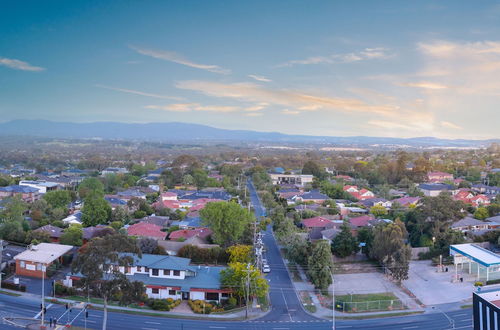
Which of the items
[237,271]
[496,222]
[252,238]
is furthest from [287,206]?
[237,271]

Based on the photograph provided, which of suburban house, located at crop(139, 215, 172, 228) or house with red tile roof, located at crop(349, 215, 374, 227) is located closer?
house with red tile roof, located at crop(349, 215, 374, 227)

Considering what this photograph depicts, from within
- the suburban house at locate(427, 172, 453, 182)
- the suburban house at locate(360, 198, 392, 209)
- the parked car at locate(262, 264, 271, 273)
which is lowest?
the parked car at locate(262, 264, 271, 273)

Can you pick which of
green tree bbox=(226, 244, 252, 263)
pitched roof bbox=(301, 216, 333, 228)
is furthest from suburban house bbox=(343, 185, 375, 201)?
green tree bbox=(226, 244, 252, 263)

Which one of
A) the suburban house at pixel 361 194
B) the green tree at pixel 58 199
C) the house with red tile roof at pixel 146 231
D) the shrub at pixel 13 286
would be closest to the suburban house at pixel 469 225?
the suburban house at pixel 361 194

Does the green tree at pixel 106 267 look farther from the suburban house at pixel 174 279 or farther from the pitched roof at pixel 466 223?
the pitched roof at pixel 466 223

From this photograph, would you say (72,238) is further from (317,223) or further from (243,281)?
(317,223)

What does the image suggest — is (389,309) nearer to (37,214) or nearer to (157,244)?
(157,244)

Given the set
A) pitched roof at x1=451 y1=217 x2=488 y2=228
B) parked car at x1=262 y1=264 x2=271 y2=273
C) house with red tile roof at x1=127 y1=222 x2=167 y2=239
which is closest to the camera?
parked car at x1=262 y1=264 x2=271 y2=273

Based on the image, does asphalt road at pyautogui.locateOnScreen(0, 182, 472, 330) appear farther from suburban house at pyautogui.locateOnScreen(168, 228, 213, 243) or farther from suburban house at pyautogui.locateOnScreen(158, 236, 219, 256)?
suburban house at pyautogui.locateOnScreen(168, 228, 213, 243)
